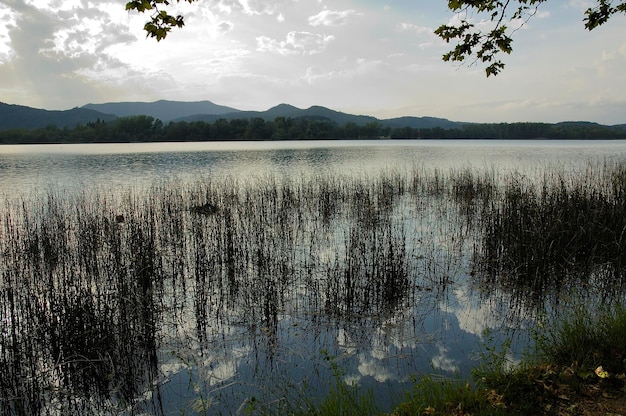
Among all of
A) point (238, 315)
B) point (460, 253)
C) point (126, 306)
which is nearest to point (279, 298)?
point (238, 315)

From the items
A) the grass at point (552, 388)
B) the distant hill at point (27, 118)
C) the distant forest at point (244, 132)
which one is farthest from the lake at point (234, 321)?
the distant hill at point (27, 118)

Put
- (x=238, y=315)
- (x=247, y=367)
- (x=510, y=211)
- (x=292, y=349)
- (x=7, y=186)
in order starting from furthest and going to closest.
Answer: (x=7, y=186) < (x=510, y=211) < (x=238, y=315) < (x=292, y=349) < (x=247, y=367)

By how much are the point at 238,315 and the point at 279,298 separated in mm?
804

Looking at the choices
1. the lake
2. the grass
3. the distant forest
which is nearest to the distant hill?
the distant forest

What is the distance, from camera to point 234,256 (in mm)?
8617

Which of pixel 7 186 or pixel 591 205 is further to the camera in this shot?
pixel 7 186

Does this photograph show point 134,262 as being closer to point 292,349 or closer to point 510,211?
point 292,349

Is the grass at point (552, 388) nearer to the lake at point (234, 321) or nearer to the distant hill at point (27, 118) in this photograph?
the lake at point (234, 321)

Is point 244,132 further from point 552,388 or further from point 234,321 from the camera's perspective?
point 552,388

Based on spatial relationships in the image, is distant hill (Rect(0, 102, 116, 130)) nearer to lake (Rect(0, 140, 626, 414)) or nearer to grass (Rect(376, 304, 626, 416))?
lake (Rect(0, 140, 626, 414))

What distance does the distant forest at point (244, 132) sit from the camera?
104 m

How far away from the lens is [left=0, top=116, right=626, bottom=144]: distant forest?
341 ft

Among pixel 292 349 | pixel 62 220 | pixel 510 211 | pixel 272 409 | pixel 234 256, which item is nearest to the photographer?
pixel 272 409

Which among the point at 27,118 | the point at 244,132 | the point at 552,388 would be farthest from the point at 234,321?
the point at 27,118
